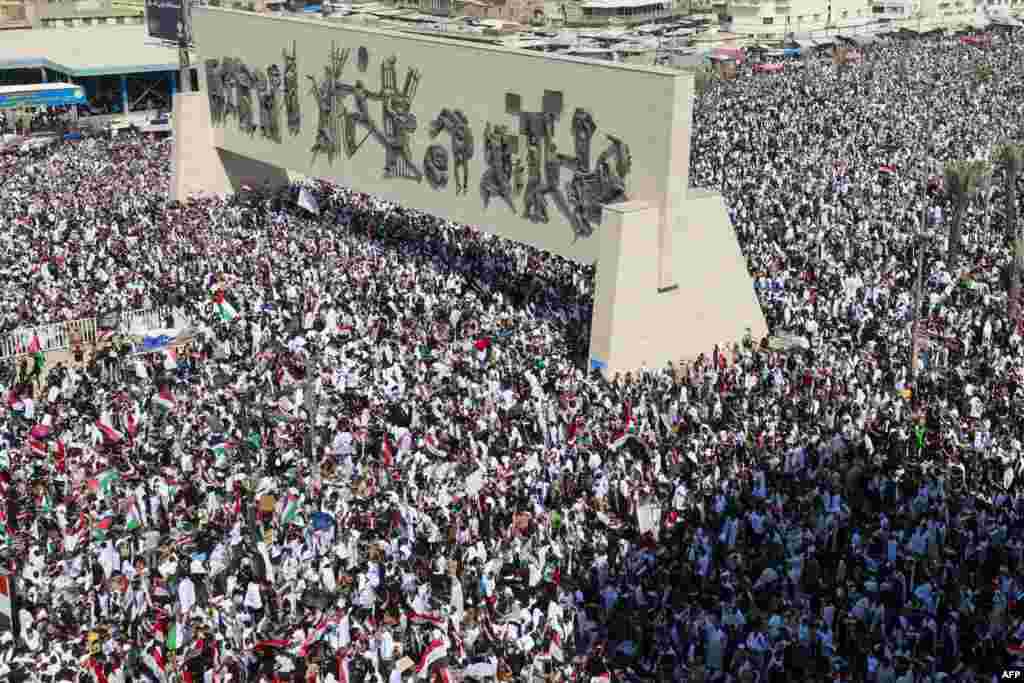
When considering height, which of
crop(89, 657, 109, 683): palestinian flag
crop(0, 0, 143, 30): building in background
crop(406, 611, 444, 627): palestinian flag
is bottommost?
crop(89, 657, 109, 683): palestinian flag

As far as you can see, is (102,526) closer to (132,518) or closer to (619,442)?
(132,518)

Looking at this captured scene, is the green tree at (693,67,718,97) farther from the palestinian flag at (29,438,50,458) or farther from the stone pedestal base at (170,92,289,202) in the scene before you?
the palestinian flag at (29,438,50,458)

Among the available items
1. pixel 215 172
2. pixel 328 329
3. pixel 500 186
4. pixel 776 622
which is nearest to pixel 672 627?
pixel 776 622

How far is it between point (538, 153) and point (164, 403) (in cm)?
897

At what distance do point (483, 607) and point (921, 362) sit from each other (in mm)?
10787

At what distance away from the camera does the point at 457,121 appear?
25.1m

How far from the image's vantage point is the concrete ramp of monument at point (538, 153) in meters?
→ 20.8

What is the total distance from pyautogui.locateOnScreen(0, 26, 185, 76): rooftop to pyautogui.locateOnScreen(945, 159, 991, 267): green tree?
36.7 m

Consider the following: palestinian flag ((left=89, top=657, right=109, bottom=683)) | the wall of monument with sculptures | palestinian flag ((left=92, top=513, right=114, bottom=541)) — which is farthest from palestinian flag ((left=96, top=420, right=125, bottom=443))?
the wall of monument with sculptures

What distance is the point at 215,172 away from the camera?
35250mm

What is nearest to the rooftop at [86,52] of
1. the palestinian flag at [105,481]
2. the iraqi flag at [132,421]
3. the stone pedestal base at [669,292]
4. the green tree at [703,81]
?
the green tree at [703,81]

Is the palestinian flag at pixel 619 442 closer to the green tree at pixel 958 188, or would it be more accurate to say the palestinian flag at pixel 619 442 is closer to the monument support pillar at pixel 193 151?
the green tree at pixel 958 188

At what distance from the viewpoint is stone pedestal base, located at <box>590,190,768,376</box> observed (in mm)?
20719

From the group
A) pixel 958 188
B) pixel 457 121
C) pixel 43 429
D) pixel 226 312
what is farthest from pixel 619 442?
pixel 958 188
